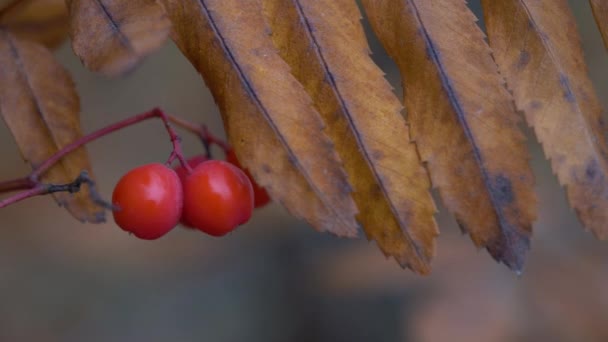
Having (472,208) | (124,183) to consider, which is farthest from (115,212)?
(472,208)

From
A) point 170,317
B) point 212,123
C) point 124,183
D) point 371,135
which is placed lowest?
point 170,317

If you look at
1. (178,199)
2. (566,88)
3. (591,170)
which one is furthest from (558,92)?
(178,199)

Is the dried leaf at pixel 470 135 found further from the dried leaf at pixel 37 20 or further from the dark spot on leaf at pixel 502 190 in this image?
the dried leaf at pixel 37 20

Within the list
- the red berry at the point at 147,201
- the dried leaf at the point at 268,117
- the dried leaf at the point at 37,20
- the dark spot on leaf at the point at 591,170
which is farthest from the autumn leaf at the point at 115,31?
the dark spot on leaf at the point at 591,170

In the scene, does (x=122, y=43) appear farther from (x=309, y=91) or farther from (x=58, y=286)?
(x=58, y=286)

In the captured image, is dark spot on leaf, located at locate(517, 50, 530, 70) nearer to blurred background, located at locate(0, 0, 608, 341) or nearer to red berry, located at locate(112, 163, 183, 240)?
red berry, located at locate(112, 163, 183, 240)

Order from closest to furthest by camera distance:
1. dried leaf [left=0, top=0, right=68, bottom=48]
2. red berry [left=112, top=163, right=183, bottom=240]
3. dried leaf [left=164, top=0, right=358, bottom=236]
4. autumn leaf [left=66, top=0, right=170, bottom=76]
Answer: autumn leaf [left=66, top=0, right=170, bottom=76]
dried leaf [left=164, top=0, right=358, bottom=236]
red berry [left=112, top=163, right=183, bottom=240]
dried leaf [left=0, top=0, right=68, bottom=48]

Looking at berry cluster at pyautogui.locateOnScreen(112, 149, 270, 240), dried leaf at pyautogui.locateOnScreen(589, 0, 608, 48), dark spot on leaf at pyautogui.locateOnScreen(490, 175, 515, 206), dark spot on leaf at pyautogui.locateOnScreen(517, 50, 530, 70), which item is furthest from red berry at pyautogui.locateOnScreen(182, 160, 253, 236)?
dried leaf at pyautogui.locateOnScreen(589, 0, 608, 48)
